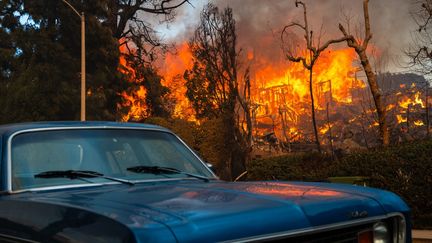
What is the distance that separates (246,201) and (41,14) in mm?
32053

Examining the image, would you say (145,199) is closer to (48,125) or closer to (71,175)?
(71,175)

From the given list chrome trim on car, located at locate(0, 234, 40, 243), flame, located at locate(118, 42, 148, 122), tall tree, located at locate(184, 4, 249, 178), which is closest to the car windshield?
chrome trim on car, located at locate(0, 234, 40, 243)

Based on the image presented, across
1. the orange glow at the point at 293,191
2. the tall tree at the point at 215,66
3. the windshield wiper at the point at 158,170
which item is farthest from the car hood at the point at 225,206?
the tall tree at the point at 215,66

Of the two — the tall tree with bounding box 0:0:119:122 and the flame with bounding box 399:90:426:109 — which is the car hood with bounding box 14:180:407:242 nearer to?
the tall tree with bounding box 0:0:119:122

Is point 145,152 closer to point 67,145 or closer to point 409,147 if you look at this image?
point 67,145

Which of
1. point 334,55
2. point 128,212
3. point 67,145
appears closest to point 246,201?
point 128,212

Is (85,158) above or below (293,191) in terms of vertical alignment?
above

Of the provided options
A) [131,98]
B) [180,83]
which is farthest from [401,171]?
[180,83]

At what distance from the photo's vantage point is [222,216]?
6.99 feet

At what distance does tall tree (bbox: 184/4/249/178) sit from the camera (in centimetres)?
3155

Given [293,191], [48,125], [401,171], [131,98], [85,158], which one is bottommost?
[401,171]

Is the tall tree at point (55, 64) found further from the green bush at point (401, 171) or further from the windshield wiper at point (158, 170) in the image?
the windshield wiper at point (158, 170)

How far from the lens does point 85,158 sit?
131 inches

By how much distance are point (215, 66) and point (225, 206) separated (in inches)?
1209
